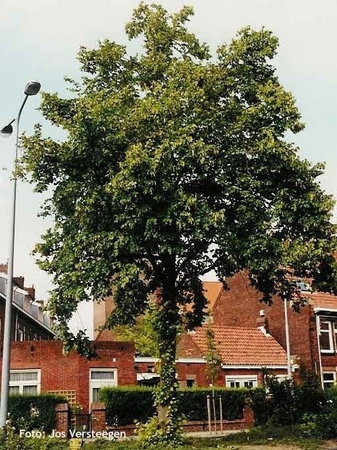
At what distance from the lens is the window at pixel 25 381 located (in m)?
34.3

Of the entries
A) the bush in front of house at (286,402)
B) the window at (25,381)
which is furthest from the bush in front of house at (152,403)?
the window at (25,381)

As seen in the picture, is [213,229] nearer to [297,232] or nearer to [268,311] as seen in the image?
[297,232]

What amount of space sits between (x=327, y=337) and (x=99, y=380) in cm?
1603

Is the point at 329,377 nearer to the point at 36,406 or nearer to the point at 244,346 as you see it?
the point at 244,346

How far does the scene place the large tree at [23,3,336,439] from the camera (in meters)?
18.9

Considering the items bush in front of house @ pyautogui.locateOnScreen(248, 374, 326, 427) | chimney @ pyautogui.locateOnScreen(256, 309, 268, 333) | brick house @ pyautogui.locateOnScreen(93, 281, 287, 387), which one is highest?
chimney @ pyautogui.locateOnScreen(256, 309, 268, 333)

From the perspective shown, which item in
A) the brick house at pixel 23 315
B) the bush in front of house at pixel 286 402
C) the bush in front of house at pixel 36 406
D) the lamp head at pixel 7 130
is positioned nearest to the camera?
the lamp head at pixel 7 130

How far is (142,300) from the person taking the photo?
22.2 meters

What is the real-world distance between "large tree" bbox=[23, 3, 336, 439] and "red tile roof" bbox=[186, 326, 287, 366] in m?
18.5

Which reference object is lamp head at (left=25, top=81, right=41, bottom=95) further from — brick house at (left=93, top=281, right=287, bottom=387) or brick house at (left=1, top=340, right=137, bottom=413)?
brick house at (left=93, top=281, right=287, bottom=387)

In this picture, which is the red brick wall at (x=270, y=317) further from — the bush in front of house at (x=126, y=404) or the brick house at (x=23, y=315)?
the brick house at (x=23, y=315)

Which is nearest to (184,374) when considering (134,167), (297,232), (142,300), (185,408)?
(185,408)

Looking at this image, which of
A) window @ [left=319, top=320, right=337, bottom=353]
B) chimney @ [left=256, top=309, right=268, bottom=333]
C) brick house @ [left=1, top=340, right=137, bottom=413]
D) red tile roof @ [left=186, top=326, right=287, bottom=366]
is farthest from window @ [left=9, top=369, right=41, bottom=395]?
window @ [left=319, top=320, right=337, bottom=353]

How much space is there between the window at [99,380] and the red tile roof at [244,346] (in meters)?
5.84
